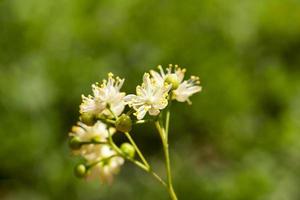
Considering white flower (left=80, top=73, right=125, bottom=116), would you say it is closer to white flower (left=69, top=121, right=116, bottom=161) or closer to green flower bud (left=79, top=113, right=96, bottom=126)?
green flower bud (left=79, top=113, right=96, bottom=126)

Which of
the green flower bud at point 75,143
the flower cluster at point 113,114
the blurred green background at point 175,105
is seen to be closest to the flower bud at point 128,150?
the flower cluster at point 113,114

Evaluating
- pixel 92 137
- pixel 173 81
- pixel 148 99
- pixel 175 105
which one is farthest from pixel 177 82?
pixel 175 105

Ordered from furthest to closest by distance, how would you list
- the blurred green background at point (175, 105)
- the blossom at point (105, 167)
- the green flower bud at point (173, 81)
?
1. the blurred green background at point (175, 105)
2. the blossom at point (105, 167)
3. the green flower bud at point (173, 81)

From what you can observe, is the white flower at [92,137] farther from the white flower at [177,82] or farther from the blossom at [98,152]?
the white flower at [177,82]

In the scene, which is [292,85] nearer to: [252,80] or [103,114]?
[252,80]

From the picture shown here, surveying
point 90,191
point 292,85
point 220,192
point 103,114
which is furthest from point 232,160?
point 103,114

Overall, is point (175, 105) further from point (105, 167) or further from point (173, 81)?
point (173, 81)

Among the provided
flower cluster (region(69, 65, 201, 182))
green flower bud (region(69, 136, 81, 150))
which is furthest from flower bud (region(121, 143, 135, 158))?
green flower bud (region(69, 136, 81, 150))
